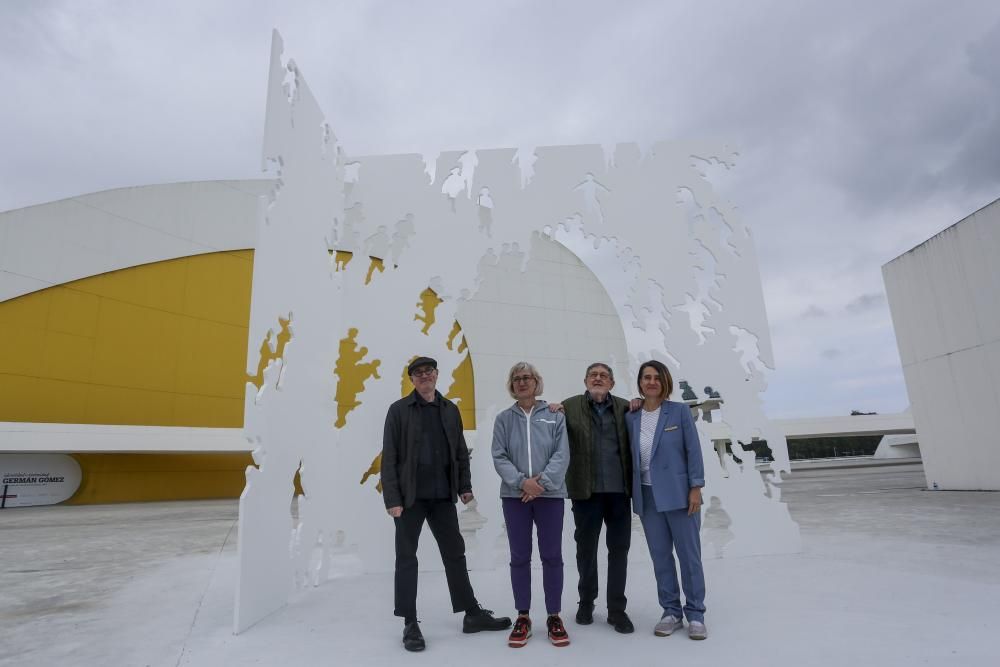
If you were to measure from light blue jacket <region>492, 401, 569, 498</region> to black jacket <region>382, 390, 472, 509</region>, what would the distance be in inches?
9.4

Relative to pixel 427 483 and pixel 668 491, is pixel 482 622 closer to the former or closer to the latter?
pixel 427 483

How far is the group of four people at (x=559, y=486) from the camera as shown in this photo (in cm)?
255

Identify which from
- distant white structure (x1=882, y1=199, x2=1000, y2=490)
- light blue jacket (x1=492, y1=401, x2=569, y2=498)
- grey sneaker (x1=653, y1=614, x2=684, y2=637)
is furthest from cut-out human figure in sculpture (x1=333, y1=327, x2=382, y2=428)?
distant white structure (x1=882, y1=199, x2=1000, y2=490)

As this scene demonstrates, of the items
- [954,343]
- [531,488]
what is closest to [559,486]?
[531,488]

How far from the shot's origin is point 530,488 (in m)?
2.51

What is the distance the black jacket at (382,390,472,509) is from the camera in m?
2.66

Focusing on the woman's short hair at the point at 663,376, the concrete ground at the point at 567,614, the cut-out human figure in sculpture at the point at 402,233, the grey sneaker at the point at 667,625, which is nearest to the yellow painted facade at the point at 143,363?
the cut-out human figure in sculpture at the point at 402,233

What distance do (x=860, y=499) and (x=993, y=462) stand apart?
2.16 m

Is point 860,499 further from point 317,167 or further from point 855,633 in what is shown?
point 317,167

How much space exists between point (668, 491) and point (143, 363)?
488 inches

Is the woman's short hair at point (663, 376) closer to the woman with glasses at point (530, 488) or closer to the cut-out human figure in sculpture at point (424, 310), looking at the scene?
the woman with glasses at point (530, 488)

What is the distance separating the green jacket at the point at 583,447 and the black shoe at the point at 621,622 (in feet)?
1.70

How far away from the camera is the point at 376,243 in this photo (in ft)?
15.0

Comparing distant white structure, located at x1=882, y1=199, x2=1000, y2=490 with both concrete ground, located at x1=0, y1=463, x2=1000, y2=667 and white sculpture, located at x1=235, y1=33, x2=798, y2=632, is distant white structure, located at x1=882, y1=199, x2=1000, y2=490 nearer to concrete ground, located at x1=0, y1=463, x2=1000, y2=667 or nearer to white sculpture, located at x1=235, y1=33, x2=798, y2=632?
concrete ground, located at x1=0, y1=463, x2=1000, y2=667
